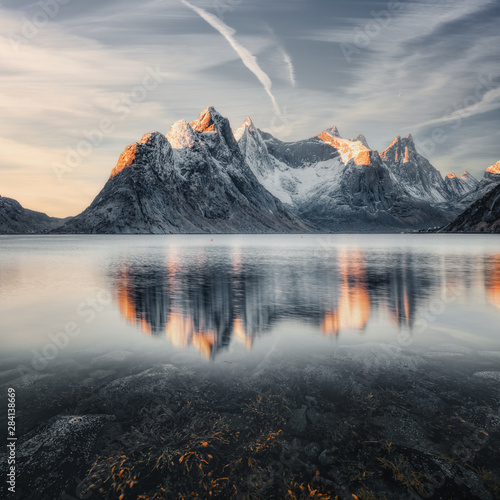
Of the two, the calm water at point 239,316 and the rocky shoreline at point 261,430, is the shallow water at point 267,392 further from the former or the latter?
the calm water at point 239,316

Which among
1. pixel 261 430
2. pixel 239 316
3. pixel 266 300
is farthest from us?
pixel 266 300

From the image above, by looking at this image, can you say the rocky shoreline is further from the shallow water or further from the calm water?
the calm water

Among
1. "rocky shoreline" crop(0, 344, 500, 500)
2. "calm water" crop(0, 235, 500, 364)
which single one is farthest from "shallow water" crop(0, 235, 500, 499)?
"calm water" crop(0, 235, 500, 364)

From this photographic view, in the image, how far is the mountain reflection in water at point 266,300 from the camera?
17.8m

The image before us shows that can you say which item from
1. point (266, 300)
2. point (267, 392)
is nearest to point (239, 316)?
point (266, 300)

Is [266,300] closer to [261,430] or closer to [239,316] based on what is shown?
[239,316]

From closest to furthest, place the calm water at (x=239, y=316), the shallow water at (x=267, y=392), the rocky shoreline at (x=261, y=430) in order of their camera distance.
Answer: the rocky shoreline at (x=261, y=430) < the shallow water at (x=267, y=392) < the calm water at (x=239, y=316)

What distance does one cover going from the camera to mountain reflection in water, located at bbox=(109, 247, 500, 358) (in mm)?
17797

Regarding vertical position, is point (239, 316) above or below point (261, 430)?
above

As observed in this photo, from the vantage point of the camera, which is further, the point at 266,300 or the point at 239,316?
the point at 266,300

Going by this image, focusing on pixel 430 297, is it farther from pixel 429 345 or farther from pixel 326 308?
pixel 429 345

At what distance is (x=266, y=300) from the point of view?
83.1 ft

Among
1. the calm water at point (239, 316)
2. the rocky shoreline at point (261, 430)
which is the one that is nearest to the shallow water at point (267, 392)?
the rocky shoreline at point (261, 430)

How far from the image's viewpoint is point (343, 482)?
7.04m
